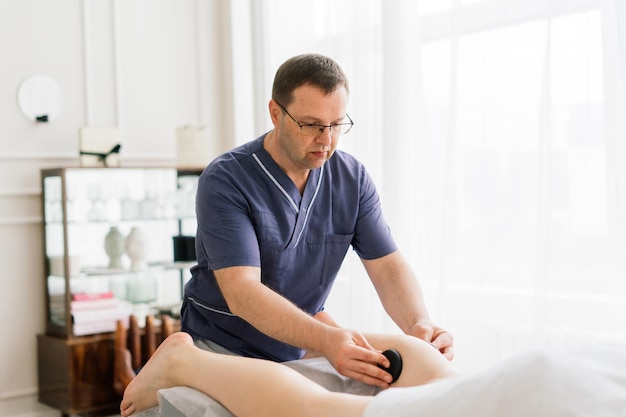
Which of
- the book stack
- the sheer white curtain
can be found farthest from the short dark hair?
the book stack

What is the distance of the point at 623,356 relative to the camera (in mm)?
1349

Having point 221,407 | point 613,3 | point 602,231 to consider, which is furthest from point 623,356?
point 613,3

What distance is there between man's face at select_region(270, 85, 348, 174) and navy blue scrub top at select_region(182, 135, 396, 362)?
0.11 metres

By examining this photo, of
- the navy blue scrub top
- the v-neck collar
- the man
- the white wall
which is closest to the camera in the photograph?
the man

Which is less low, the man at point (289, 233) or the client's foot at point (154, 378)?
the man at point (289, 233)

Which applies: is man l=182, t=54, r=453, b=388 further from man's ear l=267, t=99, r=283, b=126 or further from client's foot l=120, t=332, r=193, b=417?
client's foot l=120, t=332, r=193, b=417

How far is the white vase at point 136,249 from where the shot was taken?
370cm

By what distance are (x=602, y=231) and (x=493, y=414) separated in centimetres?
143

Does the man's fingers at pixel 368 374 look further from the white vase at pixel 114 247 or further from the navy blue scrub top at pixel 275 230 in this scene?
the white vase at pixel 114 247

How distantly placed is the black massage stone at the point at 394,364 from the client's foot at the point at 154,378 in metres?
0.49

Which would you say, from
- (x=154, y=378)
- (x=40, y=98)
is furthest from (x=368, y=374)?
(x=40, y=98)

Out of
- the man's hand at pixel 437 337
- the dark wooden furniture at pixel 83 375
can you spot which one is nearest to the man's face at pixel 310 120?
the man's hand at pixel 437 337

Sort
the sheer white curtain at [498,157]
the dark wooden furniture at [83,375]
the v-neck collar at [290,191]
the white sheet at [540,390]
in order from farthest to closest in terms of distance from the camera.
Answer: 1. the dark wooden furniture at [83,375]
2. the sheer white curtain at [498,157]
3. the v-neck collar at [290,191]
4. the white sheet at [540,390]

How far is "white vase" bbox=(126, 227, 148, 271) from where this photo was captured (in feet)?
12.1
